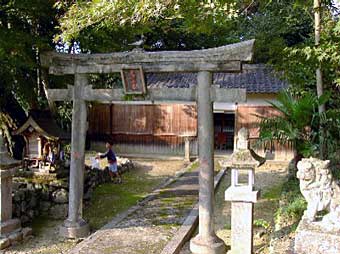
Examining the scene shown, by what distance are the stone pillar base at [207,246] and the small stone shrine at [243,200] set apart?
0.45 metres

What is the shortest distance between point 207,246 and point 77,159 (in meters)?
3.31

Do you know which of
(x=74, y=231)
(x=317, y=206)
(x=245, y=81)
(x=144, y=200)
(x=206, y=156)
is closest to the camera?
(x=317, y=206)

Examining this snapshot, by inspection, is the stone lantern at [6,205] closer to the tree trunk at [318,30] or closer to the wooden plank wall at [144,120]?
the tree trunk at [318,30]

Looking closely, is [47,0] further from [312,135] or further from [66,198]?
[312,135]

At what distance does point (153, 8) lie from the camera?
263 inches

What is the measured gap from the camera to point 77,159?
8438 millimetres

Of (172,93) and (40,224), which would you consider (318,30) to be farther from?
(40,224)

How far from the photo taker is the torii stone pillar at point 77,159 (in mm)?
8336

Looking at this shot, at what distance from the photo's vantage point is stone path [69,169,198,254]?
7.21 metres

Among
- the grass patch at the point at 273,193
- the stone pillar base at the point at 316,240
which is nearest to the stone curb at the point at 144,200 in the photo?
the grass patch at the point at 273,193

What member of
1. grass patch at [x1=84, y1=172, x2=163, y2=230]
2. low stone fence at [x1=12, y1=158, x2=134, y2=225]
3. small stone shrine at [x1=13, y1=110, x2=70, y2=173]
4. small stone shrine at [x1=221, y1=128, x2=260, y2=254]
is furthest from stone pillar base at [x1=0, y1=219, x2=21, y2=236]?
small stone shrine at [x1=221, y1=128, x2=260, y2=254]

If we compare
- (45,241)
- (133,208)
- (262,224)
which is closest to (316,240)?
(262,224)

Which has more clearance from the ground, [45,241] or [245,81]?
[245,81]

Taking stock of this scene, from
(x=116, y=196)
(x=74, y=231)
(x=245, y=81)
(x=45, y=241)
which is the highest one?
(x=245, y=81)
